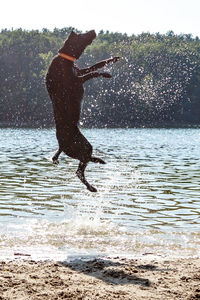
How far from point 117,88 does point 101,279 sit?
78.3m

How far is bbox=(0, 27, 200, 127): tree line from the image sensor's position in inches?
3228

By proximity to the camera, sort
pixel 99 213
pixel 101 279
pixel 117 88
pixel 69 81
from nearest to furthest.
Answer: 1. pixel 101 279
2. pixel 69 81
3. pixel 99 213
4. pixel 117 88

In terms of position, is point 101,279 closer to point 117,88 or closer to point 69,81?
point 69,81

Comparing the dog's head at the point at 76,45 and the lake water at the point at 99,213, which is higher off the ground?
the dog's head at the point at 76,45

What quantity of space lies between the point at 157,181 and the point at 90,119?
236ft

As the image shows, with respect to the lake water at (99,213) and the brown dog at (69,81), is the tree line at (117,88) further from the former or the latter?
the brown dog at (69,81)

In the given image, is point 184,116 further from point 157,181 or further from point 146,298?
point 146,298

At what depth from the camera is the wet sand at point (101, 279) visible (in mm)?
5398

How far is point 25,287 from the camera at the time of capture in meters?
5.59

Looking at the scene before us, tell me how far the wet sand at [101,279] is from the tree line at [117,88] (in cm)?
6964

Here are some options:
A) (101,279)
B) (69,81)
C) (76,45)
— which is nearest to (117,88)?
(76,45)

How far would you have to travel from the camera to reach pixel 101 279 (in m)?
6.04

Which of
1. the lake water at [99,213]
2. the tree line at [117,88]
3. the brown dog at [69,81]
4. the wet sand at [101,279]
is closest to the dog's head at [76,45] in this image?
the brown dog at [69,81]

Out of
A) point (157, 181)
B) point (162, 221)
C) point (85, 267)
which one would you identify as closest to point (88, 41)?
point (85, 267)
